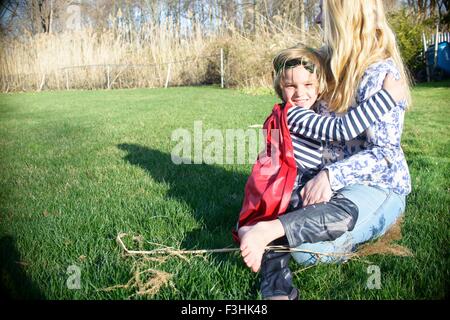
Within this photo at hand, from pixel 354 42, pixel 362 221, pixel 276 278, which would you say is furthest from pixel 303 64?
pixel 276 278

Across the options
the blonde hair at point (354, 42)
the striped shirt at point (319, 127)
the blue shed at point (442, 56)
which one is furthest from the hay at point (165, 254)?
the blue shed at point (442, 56)

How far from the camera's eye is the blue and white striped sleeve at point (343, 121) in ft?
5.94

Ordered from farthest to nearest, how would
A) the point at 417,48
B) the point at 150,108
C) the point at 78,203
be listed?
1. the point at 417,48
2. the point at 150,108
3. the point at 78,203

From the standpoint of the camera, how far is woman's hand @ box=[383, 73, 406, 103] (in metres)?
1.83

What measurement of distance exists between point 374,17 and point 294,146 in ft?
2.61

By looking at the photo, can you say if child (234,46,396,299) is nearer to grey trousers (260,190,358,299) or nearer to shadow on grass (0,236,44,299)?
grey trousers (260,190,358,299)

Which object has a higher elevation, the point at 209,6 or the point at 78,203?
the point at 209,6

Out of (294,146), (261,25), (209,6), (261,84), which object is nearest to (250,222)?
(294,146)

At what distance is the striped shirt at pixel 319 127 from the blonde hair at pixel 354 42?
0.15 metres

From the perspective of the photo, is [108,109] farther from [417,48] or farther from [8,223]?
[417,48]

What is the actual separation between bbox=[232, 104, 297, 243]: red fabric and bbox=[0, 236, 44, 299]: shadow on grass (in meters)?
0.99

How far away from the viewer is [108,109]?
8867 mm

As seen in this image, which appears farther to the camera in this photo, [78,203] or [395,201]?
[78,203]

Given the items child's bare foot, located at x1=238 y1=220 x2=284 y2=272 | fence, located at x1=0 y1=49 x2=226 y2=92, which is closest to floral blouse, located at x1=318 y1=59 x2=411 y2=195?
child's bare foot, located at x1=238 y1=220 x2=284 y2=272
